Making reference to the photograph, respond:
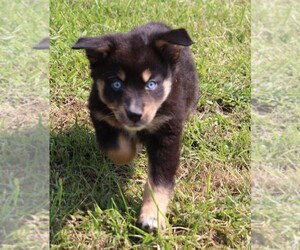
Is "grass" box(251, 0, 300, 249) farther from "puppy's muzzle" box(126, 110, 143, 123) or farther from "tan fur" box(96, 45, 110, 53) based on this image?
"tan fur" box(96, 45, 110, 53)

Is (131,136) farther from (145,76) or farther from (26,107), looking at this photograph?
(26,107)

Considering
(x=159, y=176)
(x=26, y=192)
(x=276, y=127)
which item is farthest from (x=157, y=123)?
(x=26, y=192)

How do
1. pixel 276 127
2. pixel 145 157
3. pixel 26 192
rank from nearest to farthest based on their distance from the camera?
pixel 26 192, pixel 276 127, pixel 145 157

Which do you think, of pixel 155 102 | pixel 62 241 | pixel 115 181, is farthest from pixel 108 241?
pixel 155 102

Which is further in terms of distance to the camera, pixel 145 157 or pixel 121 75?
pixel 145 157

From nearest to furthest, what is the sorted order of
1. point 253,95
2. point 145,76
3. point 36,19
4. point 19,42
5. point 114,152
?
1. point 36,19
2. point 19,42
3. point 253,95
4. point 145,76
5. point 114,152

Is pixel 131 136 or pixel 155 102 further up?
pixel 155 102

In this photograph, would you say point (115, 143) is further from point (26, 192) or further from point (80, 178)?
point (26, 192)
